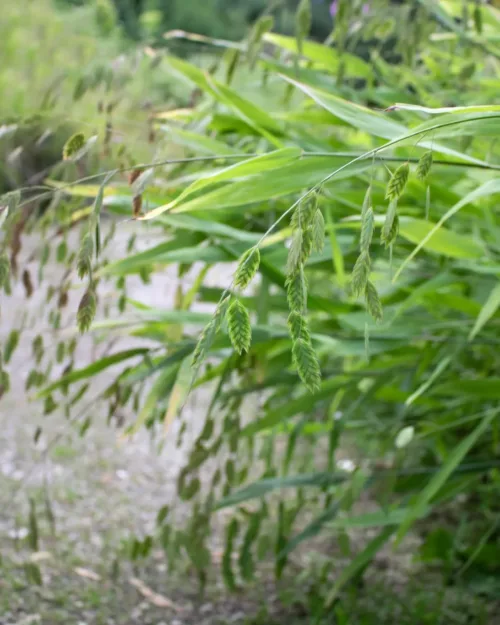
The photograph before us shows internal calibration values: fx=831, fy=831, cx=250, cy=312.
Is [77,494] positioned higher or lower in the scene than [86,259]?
lower

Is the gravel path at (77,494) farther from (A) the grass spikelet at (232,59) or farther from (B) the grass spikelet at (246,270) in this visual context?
(B) the grass spikelet at (246,270)

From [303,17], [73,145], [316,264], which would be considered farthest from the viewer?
[316,264]

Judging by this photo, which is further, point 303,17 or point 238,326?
point 303,17

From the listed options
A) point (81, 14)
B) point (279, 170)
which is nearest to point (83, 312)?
point (279, 170)

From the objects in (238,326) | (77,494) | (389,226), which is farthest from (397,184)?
(77,494)

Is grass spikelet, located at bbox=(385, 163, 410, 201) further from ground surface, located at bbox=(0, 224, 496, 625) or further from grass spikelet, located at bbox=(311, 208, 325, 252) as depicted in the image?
ground surface, located at bbox=(0, 224, 496, 625)

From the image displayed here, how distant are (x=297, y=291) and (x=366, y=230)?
0.18 ft

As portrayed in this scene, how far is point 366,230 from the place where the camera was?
460 millimetres

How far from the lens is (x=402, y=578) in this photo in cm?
139

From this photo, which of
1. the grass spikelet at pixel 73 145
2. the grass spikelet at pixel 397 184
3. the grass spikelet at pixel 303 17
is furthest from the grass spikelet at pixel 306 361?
the grass spikelet at pixel 303 17

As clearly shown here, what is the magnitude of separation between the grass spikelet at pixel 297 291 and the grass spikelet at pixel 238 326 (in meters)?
0.03

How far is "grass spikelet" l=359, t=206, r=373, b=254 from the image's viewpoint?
0.45 metres

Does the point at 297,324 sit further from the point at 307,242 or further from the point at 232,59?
the point at 232,59

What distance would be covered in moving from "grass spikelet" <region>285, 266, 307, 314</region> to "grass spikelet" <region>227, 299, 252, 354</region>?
0.08 feet
